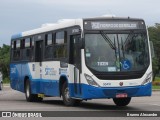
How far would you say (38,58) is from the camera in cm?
2611

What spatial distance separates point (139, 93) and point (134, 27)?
2.34m

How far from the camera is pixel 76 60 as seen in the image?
69.8 feet

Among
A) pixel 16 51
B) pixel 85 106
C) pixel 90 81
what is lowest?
pixel 85 106

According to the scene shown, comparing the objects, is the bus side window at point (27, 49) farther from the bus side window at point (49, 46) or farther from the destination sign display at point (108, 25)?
the destination sign display at point (108, 25)

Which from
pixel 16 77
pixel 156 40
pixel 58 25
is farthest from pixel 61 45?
pixel 156 40

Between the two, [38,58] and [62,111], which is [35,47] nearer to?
[38,58]

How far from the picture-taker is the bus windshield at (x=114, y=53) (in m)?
20.6

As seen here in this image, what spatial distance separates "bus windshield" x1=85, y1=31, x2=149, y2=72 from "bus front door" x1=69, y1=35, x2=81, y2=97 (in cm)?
51

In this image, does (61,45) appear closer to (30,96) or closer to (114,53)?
(114,53)

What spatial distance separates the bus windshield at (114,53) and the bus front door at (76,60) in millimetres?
506

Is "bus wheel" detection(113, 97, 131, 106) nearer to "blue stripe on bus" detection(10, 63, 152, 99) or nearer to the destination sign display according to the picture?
"blue stripe on bus" detection(10, 63, 152, 99)

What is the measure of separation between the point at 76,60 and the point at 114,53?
4.69 feet

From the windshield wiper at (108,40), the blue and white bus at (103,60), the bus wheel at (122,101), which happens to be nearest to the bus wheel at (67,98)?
the blue and white bus at (103,60)

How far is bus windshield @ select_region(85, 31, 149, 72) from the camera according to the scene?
67.6 feet
